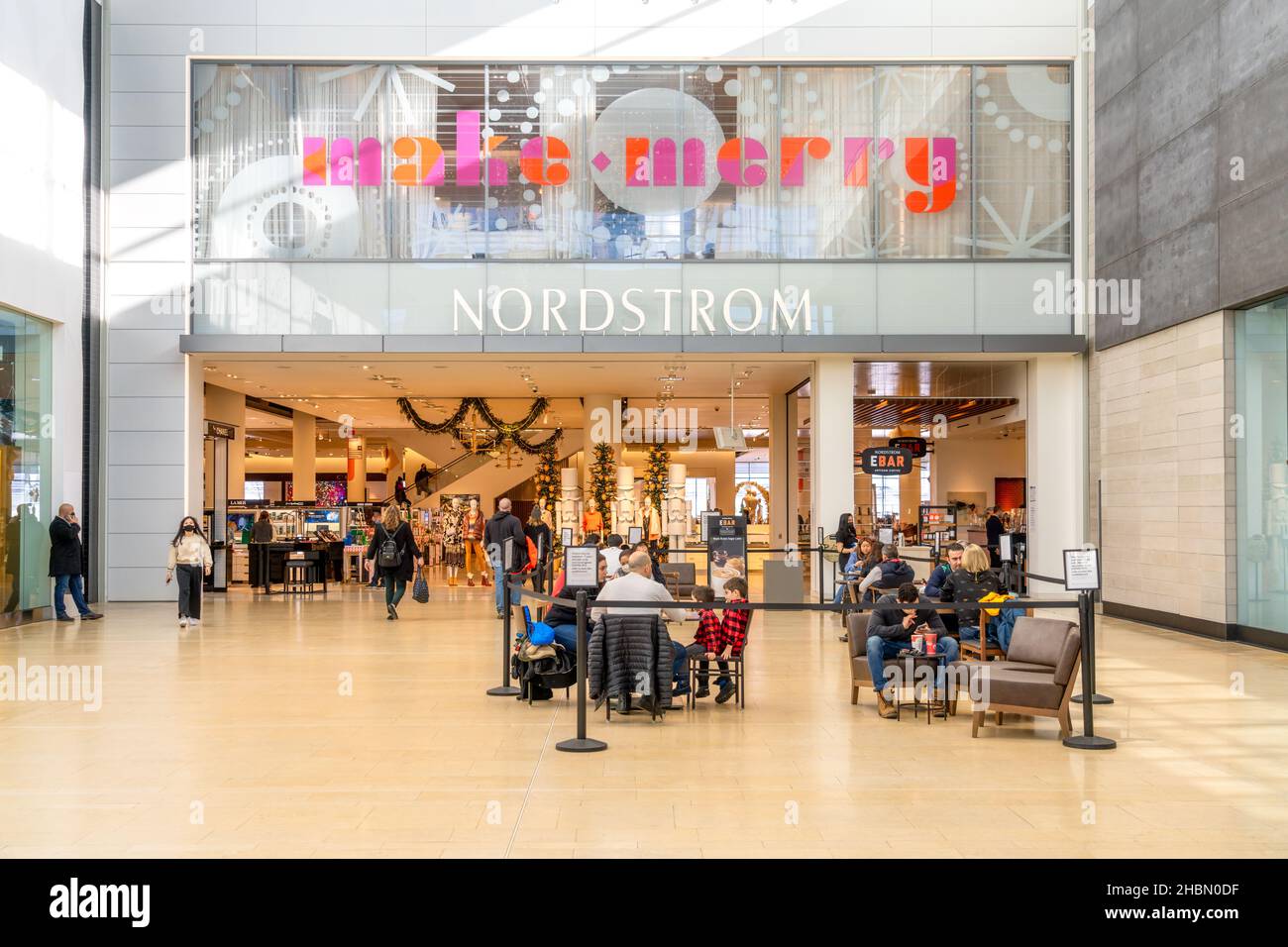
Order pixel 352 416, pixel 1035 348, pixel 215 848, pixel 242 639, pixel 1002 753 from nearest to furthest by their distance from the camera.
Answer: pixel 215 848 → pixel 1002 753 → pixel 242 639 → pixel 1035 348 → pixel 352 416

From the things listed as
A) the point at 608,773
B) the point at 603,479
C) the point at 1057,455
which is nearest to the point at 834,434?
the point at 1057,455

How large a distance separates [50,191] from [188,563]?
5.76 m

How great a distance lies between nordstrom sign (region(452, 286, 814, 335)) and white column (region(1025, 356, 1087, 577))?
13.0 ft

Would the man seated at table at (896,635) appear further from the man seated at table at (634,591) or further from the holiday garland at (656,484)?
the holiday garland at (656,484)

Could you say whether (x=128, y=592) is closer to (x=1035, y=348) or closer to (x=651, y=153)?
(x=651, y=153)

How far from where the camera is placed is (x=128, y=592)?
17.2 metres

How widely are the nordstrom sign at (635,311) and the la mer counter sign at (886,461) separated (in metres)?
3.78

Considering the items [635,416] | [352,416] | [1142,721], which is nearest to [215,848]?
[1142,721]

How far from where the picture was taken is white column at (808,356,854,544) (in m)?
17.8

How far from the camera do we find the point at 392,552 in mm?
15148

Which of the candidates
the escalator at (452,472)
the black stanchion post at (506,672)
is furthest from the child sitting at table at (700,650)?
the escalator at (452,472)

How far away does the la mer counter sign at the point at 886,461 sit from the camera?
20.0 m

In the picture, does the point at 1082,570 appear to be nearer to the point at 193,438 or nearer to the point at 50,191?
the point at 193,438

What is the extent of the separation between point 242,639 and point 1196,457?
38.5ft
